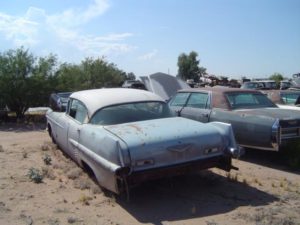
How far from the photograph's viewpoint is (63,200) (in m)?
5.30

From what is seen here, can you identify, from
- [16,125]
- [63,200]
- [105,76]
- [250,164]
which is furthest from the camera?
[105,76]

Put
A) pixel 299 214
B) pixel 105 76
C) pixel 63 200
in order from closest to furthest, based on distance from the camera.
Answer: pixel 299 214
pixel 63 200
pixel 105 76

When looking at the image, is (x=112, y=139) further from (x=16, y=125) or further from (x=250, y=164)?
(x=16, y=125)

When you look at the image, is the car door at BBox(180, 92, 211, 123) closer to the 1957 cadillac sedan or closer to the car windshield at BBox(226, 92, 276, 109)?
the car windshield at BBox(226, 92, 276, 109)

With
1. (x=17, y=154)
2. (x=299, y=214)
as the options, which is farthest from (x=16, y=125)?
(x=299, y=214)

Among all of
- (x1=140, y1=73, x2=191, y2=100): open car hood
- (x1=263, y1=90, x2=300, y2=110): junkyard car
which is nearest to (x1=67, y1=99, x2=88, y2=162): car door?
(x1=263, y1=90, x2=300, y2=110): junkyard car

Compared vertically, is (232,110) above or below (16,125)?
above

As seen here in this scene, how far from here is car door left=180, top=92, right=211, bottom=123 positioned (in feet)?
27.5

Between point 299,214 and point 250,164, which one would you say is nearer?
point 299,214

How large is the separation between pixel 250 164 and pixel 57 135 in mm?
3799

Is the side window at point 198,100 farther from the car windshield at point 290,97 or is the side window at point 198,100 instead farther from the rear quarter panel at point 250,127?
the car windshield at point 290,97

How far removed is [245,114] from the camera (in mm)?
7449

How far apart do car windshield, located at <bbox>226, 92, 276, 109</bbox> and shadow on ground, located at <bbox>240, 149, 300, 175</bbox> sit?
0.97 m

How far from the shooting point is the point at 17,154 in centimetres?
865
